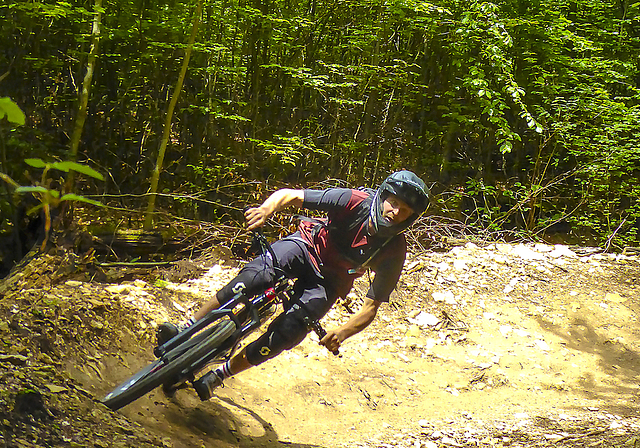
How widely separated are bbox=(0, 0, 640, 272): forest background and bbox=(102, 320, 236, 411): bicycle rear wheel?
274 centimetres

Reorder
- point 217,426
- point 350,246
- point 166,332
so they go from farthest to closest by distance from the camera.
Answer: point 217,426
point 350,246
point 166,332

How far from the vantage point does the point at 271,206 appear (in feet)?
9.62

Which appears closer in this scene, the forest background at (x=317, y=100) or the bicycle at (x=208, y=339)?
the bicycle at (x=208, y=339)

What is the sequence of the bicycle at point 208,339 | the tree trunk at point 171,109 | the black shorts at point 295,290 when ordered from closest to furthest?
the bicycle at point 208,339 < the black shorts at point 295,290 < the tree trunk at point 171,109

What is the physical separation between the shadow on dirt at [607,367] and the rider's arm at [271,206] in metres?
3.32

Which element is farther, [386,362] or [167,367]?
[386,362]

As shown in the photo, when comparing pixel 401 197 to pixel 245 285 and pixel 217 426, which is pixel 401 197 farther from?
pixel 217 426

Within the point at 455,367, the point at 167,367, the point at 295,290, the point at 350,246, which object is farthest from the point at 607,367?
the point at 167,367

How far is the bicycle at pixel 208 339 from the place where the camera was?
2926 millimetres

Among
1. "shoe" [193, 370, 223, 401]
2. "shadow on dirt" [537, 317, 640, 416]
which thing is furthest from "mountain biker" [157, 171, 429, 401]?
"shadow on dirt" [537, 317, 640, 416]

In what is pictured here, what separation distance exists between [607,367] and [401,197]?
3762mm


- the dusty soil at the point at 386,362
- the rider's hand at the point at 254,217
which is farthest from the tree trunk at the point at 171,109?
the rider's hand at the point at 254,217

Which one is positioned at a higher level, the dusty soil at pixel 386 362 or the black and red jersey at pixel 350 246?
the black and red jersey at pixel 350 246

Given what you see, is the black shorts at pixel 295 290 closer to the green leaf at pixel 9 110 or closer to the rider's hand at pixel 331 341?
the rider's hand at pixel 331 341
